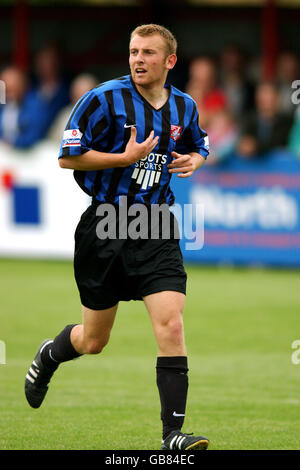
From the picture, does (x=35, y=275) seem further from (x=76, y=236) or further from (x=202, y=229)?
(x=76, y=236)

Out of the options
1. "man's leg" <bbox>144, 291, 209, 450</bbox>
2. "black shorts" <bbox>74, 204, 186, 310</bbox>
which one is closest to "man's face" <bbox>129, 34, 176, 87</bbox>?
"black shorts" <bbox>74, 204, 186, 310</bbox>

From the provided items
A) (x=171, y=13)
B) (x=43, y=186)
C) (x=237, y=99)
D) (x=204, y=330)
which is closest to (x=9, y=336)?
(x=204, y=330)

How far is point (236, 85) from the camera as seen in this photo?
13922mm

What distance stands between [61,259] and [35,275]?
157 cm

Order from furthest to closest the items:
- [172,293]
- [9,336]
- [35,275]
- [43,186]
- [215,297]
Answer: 1. [43,186]
2. [35,275]
3. [215,297]
4. [9,336]
5. [172,293]

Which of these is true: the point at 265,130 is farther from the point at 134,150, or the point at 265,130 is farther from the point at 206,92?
the point at 134,150

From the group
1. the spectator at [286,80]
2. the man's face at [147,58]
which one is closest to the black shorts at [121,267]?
the man's face at [147,58]

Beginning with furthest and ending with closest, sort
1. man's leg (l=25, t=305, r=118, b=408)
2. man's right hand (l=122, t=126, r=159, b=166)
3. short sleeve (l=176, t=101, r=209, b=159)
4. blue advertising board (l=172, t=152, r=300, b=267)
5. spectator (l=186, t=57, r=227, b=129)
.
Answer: spectator (l=186, t=57, r=227, b=129) → blue advertising board (l=172, t=152, r=300, b=267) → short sleeve (l=176, t=101, r=209, b=159) → man's leg (l=25, t=305, r=118, b=408) → man's right hand (l=122, t=126, r=159, b=166)

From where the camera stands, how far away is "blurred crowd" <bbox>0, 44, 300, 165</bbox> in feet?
40.8

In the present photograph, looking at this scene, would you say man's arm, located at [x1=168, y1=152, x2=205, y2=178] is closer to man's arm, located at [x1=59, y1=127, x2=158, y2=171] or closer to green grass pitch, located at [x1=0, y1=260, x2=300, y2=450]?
man's arm, located at [x1=59, y1=127, x2=158, y2=171]

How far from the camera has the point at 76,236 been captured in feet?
17.8

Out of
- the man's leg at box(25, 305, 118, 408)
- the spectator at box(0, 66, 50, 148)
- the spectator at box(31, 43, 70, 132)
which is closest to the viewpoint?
the man's leg at box(25, 305, 118, 408)

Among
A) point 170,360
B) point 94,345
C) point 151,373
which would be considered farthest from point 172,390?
point 151,373

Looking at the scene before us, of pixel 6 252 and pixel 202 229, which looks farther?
pixel 6 252
